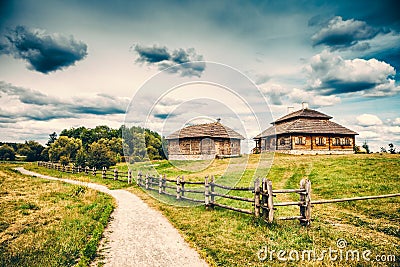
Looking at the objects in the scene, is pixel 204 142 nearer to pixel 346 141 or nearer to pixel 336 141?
pixel 336 141

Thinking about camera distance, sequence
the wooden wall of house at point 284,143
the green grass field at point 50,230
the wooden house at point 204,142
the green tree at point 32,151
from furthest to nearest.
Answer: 1. the green tree at point 32,151
2. the wooden house at point 204,142
3. the wooden wall of house at point 284,143
4. the green grass field at point 50,230

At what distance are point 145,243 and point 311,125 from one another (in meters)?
36.9

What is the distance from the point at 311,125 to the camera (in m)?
38.9

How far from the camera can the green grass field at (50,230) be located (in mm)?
6215

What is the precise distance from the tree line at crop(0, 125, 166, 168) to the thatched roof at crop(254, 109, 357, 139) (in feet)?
64.7

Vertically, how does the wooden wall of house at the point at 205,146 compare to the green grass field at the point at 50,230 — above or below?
above

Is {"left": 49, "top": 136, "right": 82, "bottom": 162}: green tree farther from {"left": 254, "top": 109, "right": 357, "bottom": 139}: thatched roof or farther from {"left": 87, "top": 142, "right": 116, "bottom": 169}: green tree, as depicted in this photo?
{"left": 254, "top": 109, "right": 357, "bottom": 139}: thatched roof

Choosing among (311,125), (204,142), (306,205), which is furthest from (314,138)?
(306,205)

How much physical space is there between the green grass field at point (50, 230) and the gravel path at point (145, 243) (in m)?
0.53

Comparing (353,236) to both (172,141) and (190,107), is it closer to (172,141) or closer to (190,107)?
(190,107)

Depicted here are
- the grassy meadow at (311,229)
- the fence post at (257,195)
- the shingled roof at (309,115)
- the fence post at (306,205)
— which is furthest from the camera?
the shingled roof at (309,115)

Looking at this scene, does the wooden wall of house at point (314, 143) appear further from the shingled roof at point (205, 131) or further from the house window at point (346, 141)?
the shingled roof at point (205, 131)

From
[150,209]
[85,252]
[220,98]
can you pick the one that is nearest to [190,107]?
[220,98]

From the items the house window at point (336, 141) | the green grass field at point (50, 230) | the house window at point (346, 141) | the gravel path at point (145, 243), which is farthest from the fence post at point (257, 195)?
the house window at point (346, 141)
